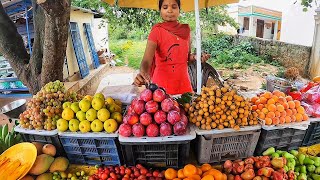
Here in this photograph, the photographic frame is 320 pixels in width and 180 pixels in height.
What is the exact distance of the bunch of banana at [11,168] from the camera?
6.10ft

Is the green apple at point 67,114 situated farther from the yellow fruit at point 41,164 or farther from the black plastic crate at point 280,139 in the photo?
the black plastic crate at point 280,139

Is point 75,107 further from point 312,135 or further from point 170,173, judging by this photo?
point 312,135

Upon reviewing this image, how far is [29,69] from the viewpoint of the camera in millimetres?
4543

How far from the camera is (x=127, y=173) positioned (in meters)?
1.93

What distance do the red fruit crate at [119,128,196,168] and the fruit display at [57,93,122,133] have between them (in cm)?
20

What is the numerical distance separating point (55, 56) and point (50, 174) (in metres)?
2.53

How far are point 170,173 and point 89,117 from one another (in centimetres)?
78

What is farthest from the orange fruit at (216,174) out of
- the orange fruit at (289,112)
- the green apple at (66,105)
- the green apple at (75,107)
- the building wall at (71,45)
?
the building wall at (71,45)

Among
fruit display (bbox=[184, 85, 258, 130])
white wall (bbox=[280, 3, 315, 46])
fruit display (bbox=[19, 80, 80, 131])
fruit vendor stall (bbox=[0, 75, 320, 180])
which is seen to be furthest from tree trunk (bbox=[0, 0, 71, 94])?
white wall (bbox=[280, 3, 315, 46])

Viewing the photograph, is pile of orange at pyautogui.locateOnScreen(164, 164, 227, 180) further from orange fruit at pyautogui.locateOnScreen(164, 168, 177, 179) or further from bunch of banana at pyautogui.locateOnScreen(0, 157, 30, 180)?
bunch of banana at pyautogui.locateOnScreen(0, 157, 30, 180)

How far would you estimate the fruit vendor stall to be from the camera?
1862 millimetres

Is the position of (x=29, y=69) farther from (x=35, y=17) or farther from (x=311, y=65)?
(x=311, y=65)

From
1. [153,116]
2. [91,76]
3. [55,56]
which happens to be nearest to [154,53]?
[153,116]

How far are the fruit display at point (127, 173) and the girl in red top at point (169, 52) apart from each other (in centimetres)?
97
